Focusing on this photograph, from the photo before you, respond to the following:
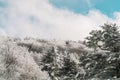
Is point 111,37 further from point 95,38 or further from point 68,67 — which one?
point 68,67

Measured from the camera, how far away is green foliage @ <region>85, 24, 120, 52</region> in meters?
23.2

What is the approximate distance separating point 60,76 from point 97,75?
1172 inches

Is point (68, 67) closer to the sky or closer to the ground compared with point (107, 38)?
closer to the ground

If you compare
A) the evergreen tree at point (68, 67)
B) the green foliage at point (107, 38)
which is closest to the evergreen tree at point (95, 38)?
the green foliage at point (107, 38)

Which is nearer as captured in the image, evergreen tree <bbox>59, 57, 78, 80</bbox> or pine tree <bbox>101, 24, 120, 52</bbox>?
pine tree <bbox>101, 24, 120, 52</bbox>

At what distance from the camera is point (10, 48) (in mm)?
49438

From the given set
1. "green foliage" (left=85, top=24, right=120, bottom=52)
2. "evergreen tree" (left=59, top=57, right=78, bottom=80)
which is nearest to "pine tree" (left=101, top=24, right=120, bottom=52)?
"green foliage" (left=85, top=24, right=120, bottom=52)

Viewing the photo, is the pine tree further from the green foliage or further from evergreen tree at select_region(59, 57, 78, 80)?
evergreen tree at select_region(59, 57, 78, 80)

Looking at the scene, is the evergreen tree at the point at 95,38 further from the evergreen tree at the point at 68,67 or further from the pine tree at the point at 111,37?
the evergreen tree at the point at 68,67

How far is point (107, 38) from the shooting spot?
2362cm

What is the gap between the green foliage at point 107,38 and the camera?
76.1 ft

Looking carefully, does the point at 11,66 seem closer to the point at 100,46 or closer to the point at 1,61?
the point at 1,61

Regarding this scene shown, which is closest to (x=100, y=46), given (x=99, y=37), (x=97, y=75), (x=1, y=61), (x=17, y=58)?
(x=99, y=37)

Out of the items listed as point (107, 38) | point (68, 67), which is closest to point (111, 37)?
point (107, 38)
